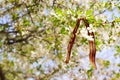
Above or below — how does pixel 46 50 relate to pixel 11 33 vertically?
below

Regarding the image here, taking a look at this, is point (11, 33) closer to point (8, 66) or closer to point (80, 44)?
point (8, 66)

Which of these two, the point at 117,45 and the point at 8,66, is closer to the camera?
the point at 117,45

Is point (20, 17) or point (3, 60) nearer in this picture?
point (20, 17)

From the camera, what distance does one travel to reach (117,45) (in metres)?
9.91

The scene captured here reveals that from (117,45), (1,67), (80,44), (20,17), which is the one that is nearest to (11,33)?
(20,17)

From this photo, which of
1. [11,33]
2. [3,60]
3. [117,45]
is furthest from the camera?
[3,60]

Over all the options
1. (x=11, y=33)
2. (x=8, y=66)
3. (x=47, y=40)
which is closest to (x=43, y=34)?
(x=47, y=40)

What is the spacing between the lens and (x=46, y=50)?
36.8 ft

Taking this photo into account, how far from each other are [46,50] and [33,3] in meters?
1.64

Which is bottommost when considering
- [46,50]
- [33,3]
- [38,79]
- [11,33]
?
[38,79]

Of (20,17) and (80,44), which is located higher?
(20,17)

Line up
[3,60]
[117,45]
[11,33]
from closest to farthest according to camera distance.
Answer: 1. [117,45]
2. [11,33]
3. [3,60]

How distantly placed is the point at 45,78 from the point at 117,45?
2544 mm

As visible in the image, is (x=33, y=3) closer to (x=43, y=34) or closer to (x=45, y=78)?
(x=43, y=34)
